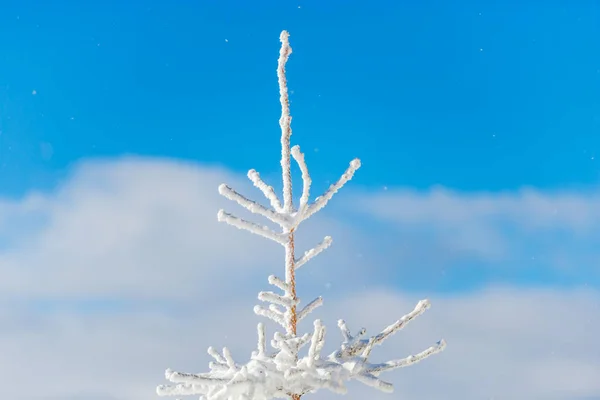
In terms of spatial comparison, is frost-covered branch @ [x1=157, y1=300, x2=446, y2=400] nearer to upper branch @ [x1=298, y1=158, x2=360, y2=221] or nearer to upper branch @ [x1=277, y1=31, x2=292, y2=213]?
upper branch @ [x1=298, y1=158, x2=360, y2=221]

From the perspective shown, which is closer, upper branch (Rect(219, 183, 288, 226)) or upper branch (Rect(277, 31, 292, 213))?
upper branch (Rect(219, 183, 288, 226))

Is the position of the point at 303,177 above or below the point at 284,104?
below

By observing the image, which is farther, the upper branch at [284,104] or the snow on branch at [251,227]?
the upper branch at [284,104]

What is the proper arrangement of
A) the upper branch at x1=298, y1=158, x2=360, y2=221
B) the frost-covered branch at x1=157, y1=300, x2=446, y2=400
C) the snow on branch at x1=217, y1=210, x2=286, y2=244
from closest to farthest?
the frost-covered branch at x1=157, y1=300, x2=446, y2=400
the snow on branch at x1=217, y1=210, x2=286, y2=244
the upper branch at x1=298, y1=158, x2=360, y2=221

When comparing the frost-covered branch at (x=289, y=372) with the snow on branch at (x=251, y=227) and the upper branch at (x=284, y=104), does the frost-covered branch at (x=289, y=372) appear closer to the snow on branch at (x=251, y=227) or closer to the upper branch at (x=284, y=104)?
the snow on branch at (x=251, y=227)

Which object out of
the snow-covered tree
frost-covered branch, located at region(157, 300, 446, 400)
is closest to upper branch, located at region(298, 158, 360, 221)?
the snow-covered tree

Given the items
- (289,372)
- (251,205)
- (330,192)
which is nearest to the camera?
(289,372)

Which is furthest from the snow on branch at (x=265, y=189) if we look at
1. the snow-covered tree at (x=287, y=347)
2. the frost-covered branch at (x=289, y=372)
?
the frost-covered branch at (x=289, y=372)

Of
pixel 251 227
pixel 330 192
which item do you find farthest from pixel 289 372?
pixel 330 192

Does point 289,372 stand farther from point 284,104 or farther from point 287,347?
point 284,104
